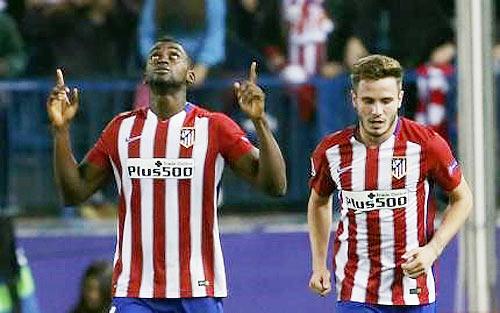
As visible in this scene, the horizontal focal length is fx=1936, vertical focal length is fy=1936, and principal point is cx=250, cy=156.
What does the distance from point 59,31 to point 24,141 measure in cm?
79

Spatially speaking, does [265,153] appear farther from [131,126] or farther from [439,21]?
[439,21]

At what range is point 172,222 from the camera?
887 centimetres

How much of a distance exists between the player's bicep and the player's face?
1.70 feet

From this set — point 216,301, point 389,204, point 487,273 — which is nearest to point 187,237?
point 216,301

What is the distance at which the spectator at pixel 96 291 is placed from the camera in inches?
473

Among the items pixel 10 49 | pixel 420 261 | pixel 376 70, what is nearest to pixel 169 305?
pixel 420 261

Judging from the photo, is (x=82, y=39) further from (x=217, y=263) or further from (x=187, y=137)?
(x=217, y=263)

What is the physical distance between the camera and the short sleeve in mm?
8836

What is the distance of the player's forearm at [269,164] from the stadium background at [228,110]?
3998 millimetres

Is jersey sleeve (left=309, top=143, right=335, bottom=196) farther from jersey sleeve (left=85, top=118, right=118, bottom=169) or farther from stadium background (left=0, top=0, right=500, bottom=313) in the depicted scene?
stadium background (left=0, top=0, right=500, bottom=313)

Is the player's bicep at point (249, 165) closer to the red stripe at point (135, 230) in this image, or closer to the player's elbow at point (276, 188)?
the player's elbow at point (276, 188)

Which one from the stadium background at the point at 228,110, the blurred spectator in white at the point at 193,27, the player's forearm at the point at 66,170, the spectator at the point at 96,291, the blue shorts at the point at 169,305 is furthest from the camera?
the stadium background at the point at 228,110

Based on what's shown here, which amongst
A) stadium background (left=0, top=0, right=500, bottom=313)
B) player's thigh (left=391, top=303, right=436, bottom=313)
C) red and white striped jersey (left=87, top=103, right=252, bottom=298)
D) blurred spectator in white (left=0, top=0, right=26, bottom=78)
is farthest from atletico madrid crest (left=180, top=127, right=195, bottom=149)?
blurred spectator in white (left=0, top=0, right=26, bottom=78)

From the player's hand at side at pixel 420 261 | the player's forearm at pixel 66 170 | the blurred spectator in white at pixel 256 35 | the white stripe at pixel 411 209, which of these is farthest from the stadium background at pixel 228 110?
the player's hand at side at pixel 420 261
